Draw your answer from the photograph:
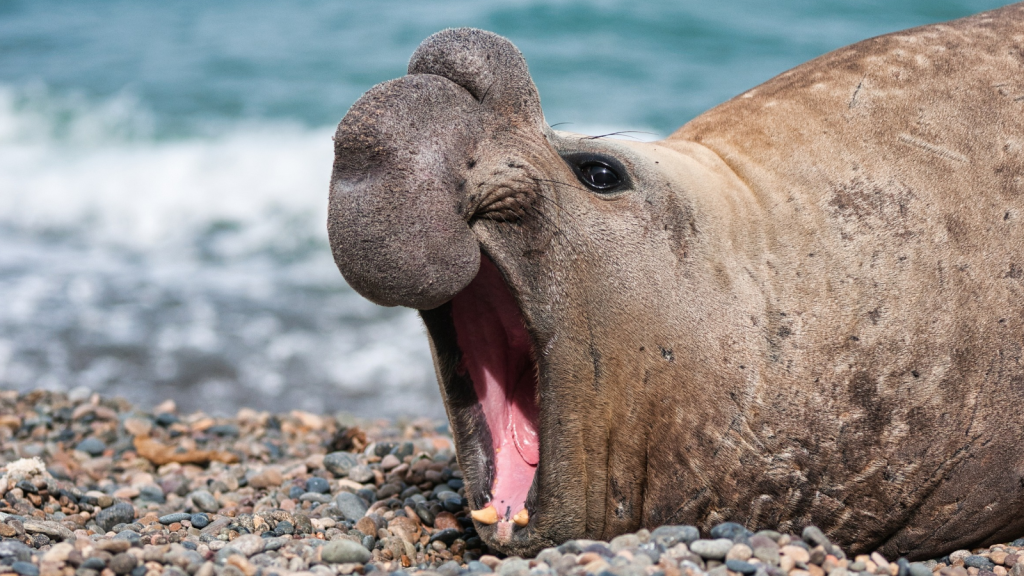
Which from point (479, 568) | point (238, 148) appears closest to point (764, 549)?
point (479, 568)

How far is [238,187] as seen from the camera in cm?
1277

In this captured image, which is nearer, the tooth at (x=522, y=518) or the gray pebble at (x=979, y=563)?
the tooth at (x=522, y=518)

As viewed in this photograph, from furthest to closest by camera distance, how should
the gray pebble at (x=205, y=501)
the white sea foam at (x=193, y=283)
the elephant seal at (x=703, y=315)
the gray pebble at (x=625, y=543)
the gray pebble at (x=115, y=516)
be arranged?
1. the white sea foam at (x=193, y=283)
2. the gray pebble at (x=205, y=501)
3. the gray pebble at (x=115, y=516)
4. the elephant seal at (x=703, y=315)
5. the gray pebble at (x=625, y=543)

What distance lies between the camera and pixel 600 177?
296 centimetres

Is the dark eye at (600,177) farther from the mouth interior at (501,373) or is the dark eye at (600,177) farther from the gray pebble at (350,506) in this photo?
the gray pebble at (350,506)

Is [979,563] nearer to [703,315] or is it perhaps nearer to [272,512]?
[703,315]

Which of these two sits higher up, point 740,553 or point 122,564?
point 122,564

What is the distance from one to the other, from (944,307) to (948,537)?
2.41 feet

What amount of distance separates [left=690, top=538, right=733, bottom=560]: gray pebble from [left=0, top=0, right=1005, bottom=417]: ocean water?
14.6 ft

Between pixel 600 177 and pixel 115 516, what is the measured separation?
2376 millimetres

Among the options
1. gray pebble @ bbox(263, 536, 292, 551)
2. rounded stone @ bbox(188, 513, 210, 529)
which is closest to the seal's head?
gray pebble @ bbox(263, 536, 292, 551)

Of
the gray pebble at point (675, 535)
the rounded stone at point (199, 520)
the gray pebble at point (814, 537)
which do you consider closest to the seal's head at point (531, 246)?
the gray pebble at point (675, 535)

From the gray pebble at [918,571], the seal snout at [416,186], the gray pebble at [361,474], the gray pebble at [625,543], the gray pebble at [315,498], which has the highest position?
the seal snout at [416,186]

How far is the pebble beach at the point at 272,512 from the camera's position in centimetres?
258
